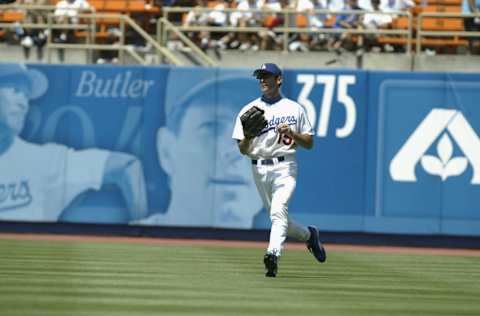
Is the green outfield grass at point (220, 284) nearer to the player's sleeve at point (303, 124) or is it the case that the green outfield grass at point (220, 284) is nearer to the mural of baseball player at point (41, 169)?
the player's sleeve at point (303, 124)

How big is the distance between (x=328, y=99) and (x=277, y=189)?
24.4ft

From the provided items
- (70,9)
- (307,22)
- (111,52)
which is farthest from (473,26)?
(70,9)

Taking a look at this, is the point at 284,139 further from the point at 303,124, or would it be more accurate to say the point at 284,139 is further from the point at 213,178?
the point at 213,178

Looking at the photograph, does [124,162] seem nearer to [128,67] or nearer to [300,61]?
[128,67]

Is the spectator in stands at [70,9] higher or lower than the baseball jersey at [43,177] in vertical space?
higher

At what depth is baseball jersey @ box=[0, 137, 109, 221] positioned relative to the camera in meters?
17.5

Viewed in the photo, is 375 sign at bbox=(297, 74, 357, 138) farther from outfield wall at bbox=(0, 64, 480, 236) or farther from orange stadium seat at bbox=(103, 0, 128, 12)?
orange stadium seat at bbox=(103, 0, 128, 12)

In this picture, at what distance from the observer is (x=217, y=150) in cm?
1744

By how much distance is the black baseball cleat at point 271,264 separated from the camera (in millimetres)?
9766

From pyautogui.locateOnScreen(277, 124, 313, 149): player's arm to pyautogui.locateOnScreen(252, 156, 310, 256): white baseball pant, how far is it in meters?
0.24

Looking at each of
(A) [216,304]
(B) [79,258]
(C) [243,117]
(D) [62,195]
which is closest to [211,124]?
(D) [62,195]

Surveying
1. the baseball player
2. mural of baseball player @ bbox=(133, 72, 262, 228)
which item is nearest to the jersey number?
the baseball player

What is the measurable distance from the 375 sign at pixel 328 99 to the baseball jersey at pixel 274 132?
23.4ft

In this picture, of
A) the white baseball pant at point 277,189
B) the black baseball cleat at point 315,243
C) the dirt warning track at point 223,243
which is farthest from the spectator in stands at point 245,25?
the white baseball pant at point 277,189
